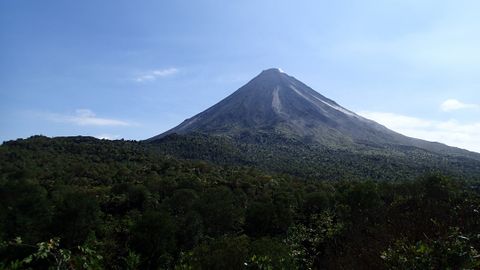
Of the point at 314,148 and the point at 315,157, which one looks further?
the point at 314,148

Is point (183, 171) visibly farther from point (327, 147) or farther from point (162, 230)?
point (327, 147)

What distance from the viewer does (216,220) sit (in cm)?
4597

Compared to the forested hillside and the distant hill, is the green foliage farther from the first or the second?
the distant hill

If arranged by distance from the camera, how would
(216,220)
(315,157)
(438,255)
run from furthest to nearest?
(315,157)
(216,220)
(438,255)

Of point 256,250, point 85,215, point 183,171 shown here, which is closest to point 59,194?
point 85,215

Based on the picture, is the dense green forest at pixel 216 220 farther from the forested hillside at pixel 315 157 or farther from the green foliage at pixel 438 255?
the forested hillside at pixel 315 157

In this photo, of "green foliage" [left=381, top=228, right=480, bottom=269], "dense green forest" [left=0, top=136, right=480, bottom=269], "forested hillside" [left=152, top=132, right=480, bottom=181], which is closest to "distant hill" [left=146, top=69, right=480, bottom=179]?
"forested hillside" [left=152, top=132, right=480, bottom=181]

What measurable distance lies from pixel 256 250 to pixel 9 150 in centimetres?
9428

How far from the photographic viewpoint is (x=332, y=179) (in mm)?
92312

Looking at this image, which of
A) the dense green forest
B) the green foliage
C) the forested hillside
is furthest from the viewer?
the forested hillside

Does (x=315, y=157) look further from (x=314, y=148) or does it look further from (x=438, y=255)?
(x=438, y=255)

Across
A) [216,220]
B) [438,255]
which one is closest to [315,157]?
[216,220]

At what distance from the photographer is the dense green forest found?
573 cm

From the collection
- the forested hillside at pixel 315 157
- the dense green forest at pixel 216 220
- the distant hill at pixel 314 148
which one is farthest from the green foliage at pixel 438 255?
the distant hill at pixel 314 148
